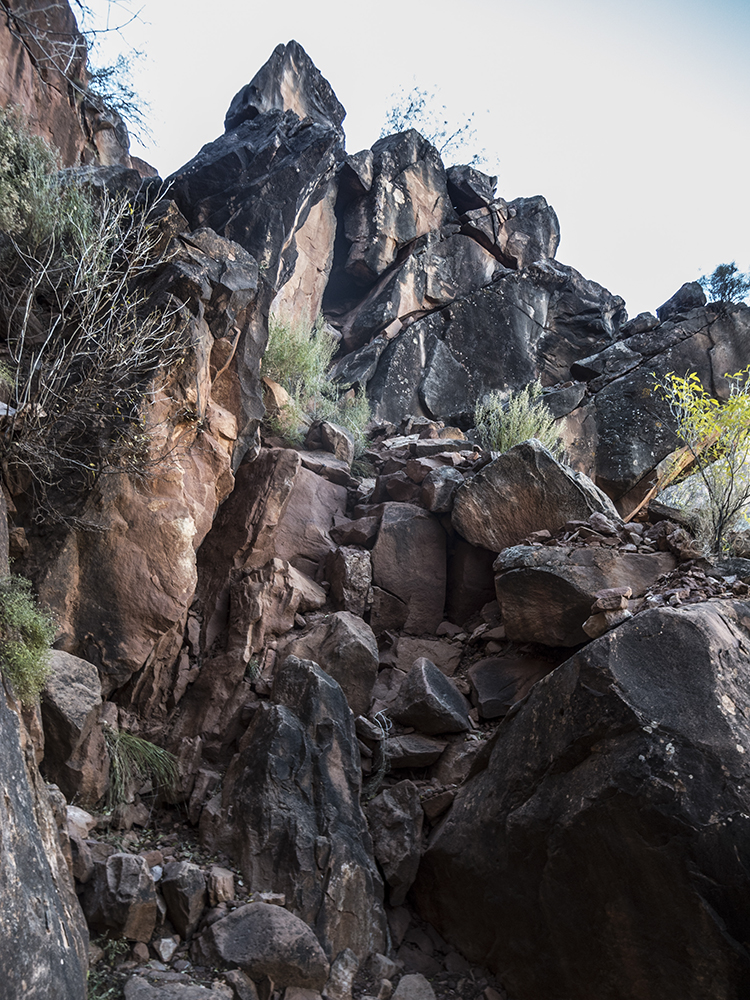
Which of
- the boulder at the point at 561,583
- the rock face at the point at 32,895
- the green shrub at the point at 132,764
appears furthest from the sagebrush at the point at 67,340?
the boulder at the point at 561,583

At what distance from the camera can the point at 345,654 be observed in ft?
19.5

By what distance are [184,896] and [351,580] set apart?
11.6 feet

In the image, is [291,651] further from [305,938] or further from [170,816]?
[305,938]

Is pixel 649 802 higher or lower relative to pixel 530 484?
lower

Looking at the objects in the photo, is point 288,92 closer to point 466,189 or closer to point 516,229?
point 466,189

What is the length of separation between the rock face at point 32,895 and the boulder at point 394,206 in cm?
1229

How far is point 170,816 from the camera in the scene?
4.94 m

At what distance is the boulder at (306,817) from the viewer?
14.0 ft

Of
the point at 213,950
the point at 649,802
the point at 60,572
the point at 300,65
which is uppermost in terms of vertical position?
the point at 300,65

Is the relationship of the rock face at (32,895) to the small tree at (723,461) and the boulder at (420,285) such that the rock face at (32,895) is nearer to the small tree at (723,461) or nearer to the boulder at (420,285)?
the small tree at (723,461)

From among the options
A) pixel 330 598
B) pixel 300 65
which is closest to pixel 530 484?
pixel 330 598

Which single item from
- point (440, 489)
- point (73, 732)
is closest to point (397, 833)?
point (73, 732)

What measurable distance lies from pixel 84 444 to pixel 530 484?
15.3 ft

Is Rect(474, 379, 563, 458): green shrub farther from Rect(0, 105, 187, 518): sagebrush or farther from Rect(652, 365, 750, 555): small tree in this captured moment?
Rect(0, 105, 187, 518): sagebrush
